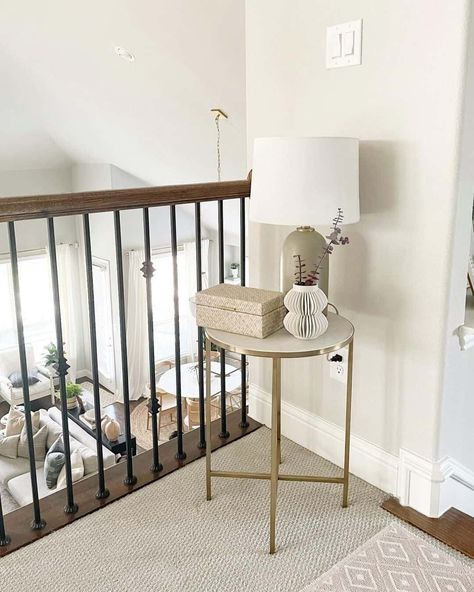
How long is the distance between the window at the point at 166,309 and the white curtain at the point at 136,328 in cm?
20

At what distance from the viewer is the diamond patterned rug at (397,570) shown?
1.45 meters

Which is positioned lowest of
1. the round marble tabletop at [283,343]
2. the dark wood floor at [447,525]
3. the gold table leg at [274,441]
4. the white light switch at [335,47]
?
the dark wood floor at [447,525]

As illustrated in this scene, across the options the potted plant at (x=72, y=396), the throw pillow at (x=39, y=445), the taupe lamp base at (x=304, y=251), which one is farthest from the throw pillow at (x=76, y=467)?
the taupe lamp base at (x=304, y=251)

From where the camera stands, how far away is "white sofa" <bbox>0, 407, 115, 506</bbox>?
4.58 meters

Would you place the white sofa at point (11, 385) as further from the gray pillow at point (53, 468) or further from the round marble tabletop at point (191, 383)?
the gray pillow at point (53, 468)

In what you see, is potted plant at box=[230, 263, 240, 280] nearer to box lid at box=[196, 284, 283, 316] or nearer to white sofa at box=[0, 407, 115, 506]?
white sofa at box=[0, 407, 115, 506]

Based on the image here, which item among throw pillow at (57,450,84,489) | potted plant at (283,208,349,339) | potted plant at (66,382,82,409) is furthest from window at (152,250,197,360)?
potted plant at (283,208,349,339)

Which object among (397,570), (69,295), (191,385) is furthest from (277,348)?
(69,295)

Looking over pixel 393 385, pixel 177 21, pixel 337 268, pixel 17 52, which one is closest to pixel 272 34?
pixel 337 268

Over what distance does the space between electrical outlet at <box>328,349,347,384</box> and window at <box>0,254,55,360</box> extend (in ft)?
22.5

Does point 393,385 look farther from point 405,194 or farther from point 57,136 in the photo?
point 57,136

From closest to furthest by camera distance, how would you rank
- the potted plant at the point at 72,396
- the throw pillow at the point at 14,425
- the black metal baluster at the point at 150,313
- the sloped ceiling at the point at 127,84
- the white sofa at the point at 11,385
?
the black metal baluster at the point at 150,313 < the sloped ceiling at the point at 127,84 < the throw pillow at the point at 14,425 < the potted plant at the point at 72,396 < the white sofa at the point at 11,385

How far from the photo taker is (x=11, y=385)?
7555 mm

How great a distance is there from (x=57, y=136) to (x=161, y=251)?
6.70 ft
